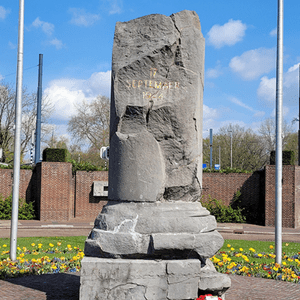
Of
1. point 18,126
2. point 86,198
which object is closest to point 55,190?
point 86,198

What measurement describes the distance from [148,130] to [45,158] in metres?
16.3

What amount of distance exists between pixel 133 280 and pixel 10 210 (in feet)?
55.7

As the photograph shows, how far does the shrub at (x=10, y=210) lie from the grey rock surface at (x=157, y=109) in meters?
16.4

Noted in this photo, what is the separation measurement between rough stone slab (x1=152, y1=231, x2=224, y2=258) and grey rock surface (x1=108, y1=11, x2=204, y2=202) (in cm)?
49

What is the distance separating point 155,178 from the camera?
4547 mm

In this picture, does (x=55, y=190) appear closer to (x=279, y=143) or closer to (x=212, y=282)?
(x=279, y=143)

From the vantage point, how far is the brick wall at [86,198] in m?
20.7

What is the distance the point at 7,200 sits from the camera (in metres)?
19.9

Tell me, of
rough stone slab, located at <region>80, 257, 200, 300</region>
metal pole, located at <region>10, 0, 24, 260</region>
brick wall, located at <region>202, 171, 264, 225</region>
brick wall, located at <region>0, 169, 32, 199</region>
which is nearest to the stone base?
rough stone slab, located at <region>80, 257, 200, 300</region>

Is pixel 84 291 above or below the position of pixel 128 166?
below

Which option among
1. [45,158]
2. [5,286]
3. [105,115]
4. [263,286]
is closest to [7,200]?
[45,158]

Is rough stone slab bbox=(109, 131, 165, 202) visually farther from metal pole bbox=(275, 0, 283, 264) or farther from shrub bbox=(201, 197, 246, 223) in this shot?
shrub bbox=(201, 197, 246, 223)

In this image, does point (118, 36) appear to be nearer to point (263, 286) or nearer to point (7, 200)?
point (263, 286)

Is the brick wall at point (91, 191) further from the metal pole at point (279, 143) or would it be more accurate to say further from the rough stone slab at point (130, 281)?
the rough stone slab at point (130, 281)
